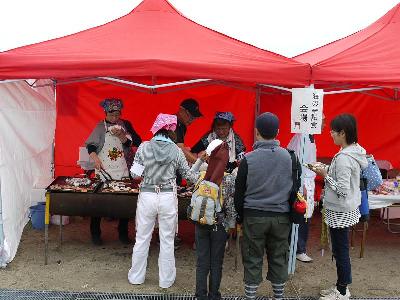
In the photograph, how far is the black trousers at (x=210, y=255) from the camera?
3727mm

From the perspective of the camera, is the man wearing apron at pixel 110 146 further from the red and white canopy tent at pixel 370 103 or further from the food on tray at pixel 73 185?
the red and white canopy tent at pixel 370 103

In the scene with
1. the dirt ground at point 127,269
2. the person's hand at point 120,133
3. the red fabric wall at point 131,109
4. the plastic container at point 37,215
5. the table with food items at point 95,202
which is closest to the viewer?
the dirt ground at point 127,269

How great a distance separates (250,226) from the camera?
351 cm

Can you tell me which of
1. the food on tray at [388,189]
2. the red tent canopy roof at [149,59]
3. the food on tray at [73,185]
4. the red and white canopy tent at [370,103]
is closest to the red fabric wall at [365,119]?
the red and white canopy tent at [370,103]

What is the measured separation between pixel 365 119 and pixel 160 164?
14.2ft

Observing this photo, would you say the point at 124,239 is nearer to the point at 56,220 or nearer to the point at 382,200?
the point at 56,220

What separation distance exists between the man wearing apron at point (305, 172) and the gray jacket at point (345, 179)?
1.99 ft

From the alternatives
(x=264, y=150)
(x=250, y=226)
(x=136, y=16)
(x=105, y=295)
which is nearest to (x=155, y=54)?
(x=136, y=16)

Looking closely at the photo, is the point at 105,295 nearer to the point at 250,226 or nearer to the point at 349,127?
the point at 250,226

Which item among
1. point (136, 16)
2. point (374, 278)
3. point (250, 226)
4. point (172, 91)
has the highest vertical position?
point (136, 16)

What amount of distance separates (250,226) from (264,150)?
0.58 m

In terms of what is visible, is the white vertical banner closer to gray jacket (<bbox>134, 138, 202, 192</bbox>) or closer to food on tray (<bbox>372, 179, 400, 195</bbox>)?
gray jacket (<bbox>134, 138, 202, 192</bbox>)

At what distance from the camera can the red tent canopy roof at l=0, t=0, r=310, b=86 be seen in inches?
172

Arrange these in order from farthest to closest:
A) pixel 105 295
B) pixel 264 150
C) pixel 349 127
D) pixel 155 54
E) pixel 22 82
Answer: pixel 22 82 < pixel 155 54 < pixel 105 295 < pixel 349 127 < pixel 264 150
